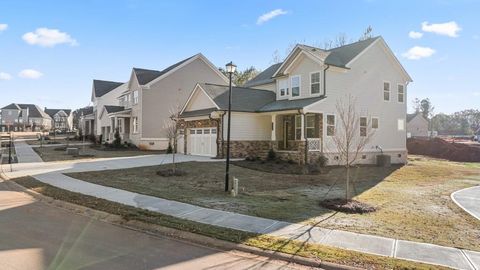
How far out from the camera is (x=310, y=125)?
23.3 meters

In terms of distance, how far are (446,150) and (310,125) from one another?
2459cm

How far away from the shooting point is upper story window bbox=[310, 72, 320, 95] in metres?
23.0

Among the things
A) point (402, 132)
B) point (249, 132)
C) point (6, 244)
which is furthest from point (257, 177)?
point (402, 132)

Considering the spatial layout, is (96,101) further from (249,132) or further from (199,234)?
(199,234)

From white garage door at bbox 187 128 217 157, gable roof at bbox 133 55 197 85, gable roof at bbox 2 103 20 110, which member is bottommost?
white garage door at bbox 187 128 217 157

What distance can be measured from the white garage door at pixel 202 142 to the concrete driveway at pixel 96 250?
56.5 ft

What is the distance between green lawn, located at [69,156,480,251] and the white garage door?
463 centimetres

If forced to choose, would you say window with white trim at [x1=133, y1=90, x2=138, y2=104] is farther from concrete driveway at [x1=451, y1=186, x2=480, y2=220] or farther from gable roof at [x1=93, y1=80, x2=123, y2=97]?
concrete driveway at [x1=451, y1=186, x2=480, y2=220]

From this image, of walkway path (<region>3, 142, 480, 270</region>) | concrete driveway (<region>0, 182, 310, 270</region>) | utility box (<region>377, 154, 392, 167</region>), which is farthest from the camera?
utility box (<region>377, 154, 392, 167</region>)

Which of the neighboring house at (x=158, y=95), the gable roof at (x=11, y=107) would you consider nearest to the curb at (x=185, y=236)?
the neighboring house at (x=158, y=95)

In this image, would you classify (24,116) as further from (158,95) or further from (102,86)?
(158,95)

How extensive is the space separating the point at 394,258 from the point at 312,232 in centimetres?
188

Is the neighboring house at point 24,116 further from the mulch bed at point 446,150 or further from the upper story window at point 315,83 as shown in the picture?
the upper story window at point 315,83

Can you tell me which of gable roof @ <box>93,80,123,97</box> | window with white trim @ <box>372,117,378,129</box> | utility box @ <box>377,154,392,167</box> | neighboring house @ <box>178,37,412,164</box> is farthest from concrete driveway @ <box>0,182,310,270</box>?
gable roof @ <box>93,80,123,97</box>
